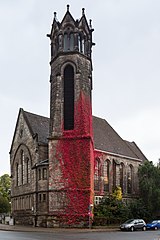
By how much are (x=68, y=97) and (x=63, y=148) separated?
20.4 feet

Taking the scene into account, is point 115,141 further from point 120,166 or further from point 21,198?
point 21,198

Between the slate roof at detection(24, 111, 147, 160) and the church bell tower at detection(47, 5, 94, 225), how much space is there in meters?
6.54

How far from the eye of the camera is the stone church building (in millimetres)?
44906

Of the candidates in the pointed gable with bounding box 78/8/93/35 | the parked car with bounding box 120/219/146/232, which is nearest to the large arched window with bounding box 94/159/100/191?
the parked car with bounding box 120/219/146/232

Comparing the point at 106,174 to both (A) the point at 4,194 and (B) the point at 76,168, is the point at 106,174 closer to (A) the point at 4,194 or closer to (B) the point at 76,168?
(B) the point at 76,168

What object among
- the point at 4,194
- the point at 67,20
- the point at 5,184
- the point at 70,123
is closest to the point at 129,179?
the point at 70,123

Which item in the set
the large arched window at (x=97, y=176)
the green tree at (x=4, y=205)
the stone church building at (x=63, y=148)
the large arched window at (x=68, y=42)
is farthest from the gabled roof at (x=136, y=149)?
the green tree at (x=4, y=205)

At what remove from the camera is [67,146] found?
46.2 meters

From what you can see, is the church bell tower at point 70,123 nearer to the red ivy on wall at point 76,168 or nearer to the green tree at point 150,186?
the red ivy on wall at point 76,168

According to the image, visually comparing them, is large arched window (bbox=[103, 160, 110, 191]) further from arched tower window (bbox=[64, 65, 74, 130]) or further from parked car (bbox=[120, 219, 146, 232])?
parked car (bbox=[120, 219, 146, 232])

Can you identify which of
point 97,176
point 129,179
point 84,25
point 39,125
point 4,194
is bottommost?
point 4,194

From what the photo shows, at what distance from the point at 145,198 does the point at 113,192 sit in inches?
183

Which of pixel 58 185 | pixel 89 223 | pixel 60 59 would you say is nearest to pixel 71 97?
pixel 60 59

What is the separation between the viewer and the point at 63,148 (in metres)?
46.2
